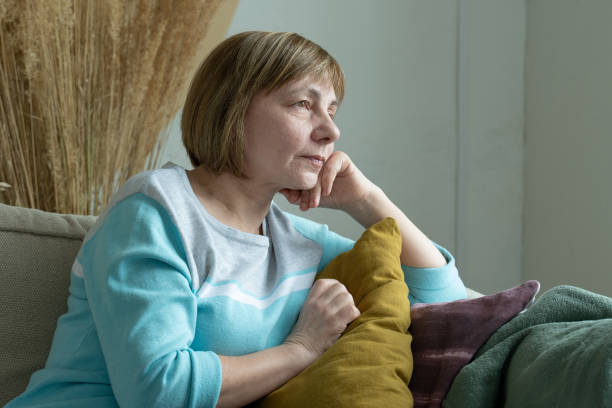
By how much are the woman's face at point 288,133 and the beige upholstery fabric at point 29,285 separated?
1.38ft

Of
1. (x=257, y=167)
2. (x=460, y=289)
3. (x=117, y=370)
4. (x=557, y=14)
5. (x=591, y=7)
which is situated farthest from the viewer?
(x=557, y=14)

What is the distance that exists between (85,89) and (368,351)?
3.82 feet

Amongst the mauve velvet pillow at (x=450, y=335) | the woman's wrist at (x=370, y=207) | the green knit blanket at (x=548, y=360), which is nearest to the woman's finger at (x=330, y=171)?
the woman's wrist at (x=370, y=207)

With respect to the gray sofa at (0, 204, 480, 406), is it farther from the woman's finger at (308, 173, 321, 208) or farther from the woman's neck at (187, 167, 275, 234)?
the woman's finger at (308, 173, 321, 208)

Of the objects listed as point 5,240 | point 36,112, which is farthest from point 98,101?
point 5,240

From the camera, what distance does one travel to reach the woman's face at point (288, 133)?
45.0 inches

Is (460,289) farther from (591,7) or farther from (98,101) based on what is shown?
(591,7)

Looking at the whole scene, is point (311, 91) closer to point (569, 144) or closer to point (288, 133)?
point (288, 133)

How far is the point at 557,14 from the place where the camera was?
2.38 meters

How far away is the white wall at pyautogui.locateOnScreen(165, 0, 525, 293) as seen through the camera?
2.46 metres

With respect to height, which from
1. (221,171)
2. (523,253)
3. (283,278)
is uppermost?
(221,171)

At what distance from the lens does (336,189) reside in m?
1.43

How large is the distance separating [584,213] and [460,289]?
3.65 feet

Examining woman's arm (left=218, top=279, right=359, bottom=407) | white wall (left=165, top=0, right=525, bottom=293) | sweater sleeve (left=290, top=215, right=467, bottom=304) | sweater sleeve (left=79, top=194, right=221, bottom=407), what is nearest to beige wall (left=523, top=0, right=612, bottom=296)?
white wall (left=165, top=0, right=525, bottom=293)
